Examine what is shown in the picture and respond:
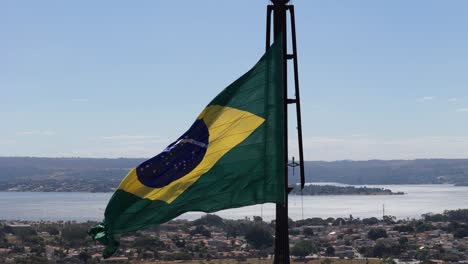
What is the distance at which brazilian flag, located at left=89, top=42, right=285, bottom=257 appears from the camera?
556cm

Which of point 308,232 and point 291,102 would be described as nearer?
point 291,102

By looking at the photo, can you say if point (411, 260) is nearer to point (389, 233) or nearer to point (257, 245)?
point (257, 245)

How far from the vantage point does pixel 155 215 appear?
5.62 m

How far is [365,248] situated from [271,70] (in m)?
52.1

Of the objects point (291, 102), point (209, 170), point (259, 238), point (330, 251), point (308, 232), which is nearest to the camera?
point (291, 102)

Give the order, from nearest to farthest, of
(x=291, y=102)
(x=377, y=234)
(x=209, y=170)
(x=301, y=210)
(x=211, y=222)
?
(x=291, y=102)
(x=209, y=170)
(x=377, y=234)
(x=211, y=222)
(x=301, y=210)

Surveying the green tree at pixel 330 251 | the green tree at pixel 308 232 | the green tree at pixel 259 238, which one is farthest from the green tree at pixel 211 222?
the green tree at pixel 330 251

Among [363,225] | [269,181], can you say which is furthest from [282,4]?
[363,225]

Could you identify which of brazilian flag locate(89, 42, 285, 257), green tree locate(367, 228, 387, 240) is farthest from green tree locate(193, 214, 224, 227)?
brazilian flag locate(89, 42, 285, 257)

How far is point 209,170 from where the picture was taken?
563 cm

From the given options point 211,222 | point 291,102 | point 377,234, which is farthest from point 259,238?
point 291,102

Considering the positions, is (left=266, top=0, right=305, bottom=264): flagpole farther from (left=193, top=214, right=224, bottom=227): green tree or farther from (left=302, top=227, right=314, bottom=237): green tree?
(left=193, top=214, right=224, bottom=227): green tree

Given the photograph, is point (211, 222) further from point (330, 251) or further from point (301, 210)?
point (301, 210)

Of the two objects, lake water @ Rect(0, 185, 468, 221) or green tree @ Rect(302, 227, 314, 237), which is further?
lake water @ Rect(0, 185, 468, 221)
